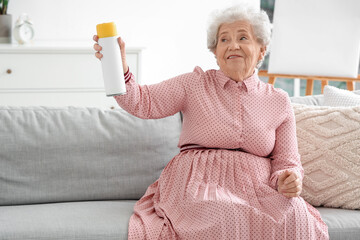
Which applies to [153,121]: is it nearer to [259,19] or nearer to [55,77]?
[259,19]

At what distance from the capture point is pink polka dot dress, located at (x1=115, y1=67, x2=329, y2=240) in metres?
1.63

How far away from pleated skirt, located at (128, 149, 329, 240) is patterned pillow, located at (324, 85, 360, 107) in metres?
0.52

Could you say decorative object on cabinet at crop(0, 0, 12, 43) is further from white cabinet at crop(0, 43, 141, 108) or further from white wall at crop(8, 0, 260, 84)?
white wall at crop(8, 0, 260, 84)

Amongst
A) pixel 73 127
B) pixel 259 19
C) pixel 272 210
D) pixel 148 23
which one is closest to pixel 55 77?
pixel 148 23

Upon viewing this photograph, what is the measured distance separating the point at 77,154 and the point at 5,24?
1.74 metres

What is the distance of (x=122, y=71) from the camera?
155 centimetres

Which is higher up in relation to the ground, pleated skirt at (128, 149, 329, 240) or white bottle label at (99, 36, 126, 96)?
white bottle label at (99, 36, 126, 96)

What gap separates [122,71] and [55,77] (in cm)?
184

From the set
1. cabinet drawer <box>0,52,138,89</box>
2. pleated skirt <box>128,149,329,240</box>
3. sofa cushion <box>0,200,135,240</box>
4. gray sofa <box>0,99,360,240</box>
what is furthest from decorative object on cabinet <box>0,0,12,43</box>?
pleated skirt <box>128,149,329,240</box>

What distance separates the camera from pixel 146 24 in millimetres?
3850

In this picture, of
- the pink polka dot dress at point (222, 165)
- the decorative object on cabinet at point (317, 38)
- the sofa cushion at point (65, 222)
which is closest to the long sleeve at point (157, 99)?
the pink polka dot dress at point (222, 165)

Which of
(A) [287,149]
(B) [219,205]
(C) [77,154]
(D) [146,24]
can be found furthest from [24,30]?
(B) [219,205]

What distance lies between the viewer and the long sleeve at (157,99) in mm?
1733

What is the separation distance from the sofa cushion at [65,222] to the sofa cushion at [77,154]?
107mm
